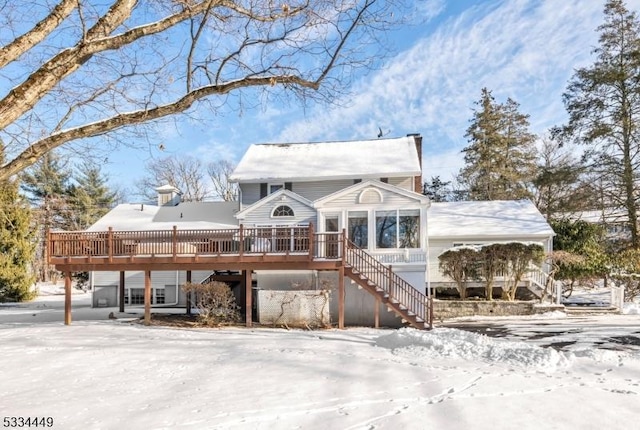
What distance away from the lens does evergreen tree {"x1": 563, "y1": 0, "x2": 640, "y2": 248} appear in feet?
67.7

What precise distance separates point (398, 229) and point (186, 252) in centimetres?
697

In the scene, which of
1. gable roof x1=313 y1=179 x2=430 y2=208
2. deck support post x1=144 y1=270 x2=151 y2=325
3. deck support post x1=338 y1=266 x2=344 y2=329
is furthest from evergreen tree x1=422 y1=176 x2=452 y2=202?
deck support post x1=144 y1=270 x2=151 y2=325

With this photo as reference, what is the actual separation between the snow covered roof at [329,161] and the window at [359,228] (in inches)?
89.3

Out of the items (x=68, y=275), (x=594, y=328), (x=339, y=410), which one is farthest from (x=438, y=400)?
(x=68, y=275)

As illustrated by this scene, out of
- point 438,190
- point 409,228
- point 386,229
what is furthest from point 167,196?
point 438,190

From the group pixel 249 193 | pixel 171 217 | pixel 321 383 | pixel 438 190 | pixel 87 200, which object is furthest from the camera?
pixel 438 190

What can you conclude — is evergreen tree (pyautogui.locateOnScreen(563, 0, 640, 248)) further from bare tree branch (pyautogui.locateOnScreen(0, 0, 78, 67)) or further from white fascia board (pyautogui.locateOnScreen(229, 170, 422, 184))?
bare tree branch (pyautogui.locateOnScreen(0, 0, 78, 67))

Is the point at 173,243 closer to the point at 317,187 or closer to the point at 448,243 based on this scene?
the point at 317,187

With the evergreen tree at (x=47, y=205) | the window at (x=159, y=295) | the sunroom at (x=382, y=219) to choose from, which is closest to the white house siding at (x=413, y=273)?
the sunroom at (x=382, y=219)

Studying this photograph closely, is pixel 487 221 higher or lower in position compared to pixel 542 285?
higher

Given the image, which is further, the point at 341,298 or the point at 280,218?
the point at 280,218

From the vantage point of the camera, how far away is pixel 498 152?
101ft

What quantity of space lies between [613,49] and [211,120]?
2305cm

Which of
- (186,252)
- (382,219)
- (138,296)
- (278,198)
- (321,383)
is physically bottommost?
(138,296)
